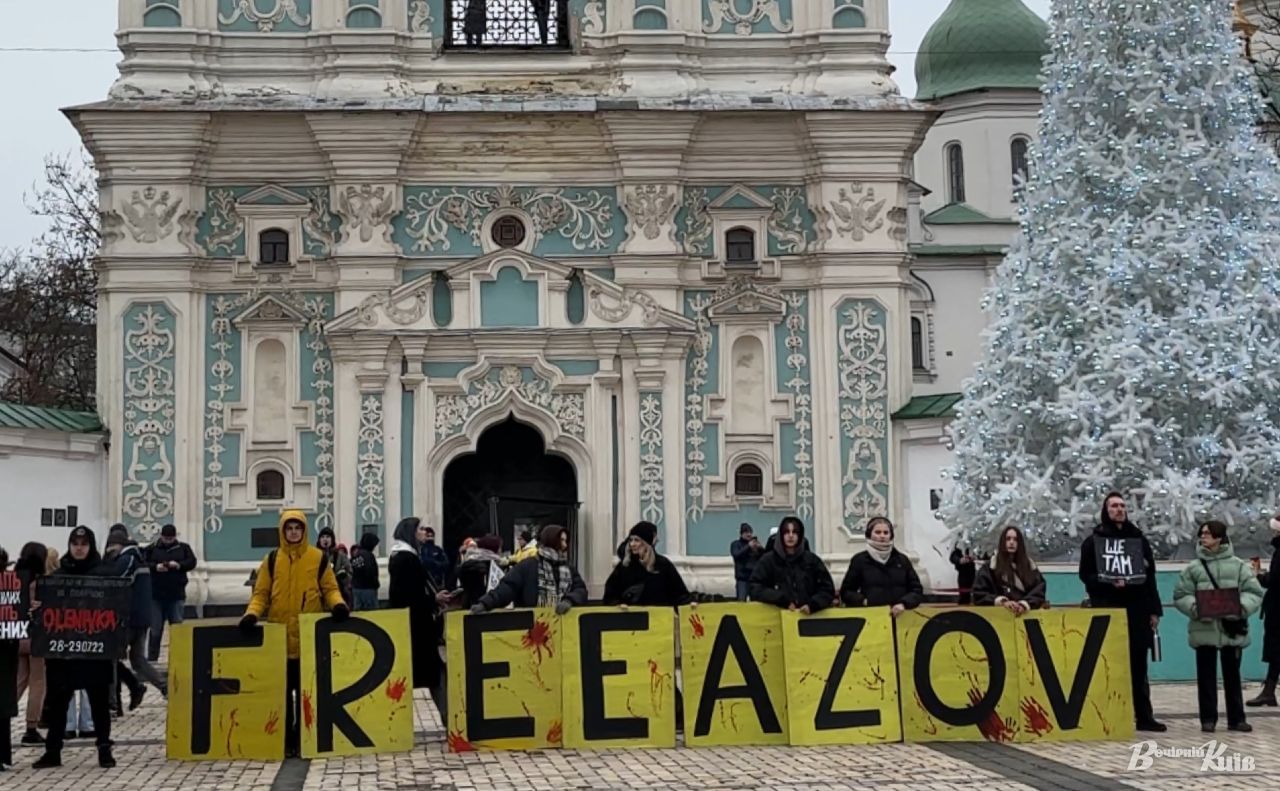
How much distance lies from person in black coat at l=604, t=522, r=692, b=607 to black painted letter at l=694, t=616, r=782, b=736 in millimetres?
666

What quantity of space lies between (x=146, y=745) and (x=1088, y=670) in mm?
6442

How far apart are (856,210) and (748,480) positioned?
3.93 meters

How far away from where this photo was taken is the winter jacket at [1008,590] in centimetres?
1405

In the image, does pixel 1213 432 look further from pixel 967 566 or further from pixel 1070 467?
pixel 967 566

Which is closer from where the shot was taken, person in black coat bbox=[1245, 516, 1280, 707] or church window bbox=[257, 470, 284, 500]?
person in black coat bbox=[1245, 516, 1280, 707]

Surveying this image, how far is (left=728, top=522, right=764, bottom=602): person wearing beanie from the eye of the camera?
23719mm

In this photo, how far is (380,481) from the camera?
1064 inches

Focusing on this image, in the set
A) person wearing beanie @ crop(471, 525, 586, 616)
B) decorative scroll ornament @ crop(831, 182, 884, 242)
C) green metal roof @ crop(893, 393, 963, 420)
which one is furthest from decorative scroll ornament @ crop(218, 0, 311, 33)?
person wearing beanie @ crop(471, 525, 586, 616)

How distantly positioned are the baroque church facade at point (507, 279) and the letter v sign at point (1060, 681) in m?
13.4

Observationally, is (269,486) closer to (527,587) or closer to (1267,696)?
(527,587)

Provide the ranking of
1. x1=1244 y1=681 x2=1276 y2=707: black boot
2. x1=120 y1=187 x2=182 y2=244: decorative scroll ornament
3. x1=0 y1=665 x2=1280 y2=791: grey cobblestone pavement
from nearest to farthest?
x1=0 y1=665 x2=1280 y2=791: grey cobblestone pavement < x1=1244 y1=681 x2=1276 y2=707: black boot < x1=120 y1=187 x2=182 y2=244: decorative scroll ornament

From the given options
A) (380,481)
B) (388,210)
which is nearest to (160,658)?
(380,481)

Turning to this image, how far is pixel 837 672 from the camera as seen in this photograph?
1352 cm

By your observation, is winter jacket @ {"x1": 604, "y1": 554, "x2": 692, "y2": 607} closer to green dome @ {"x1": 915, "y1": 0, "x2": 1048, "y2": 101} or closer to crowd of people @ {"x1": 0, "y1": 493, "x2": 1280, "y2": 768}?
crowd of people @ {"x1": 0, "y1": 493, "x2": 1280, "y2": 768}
